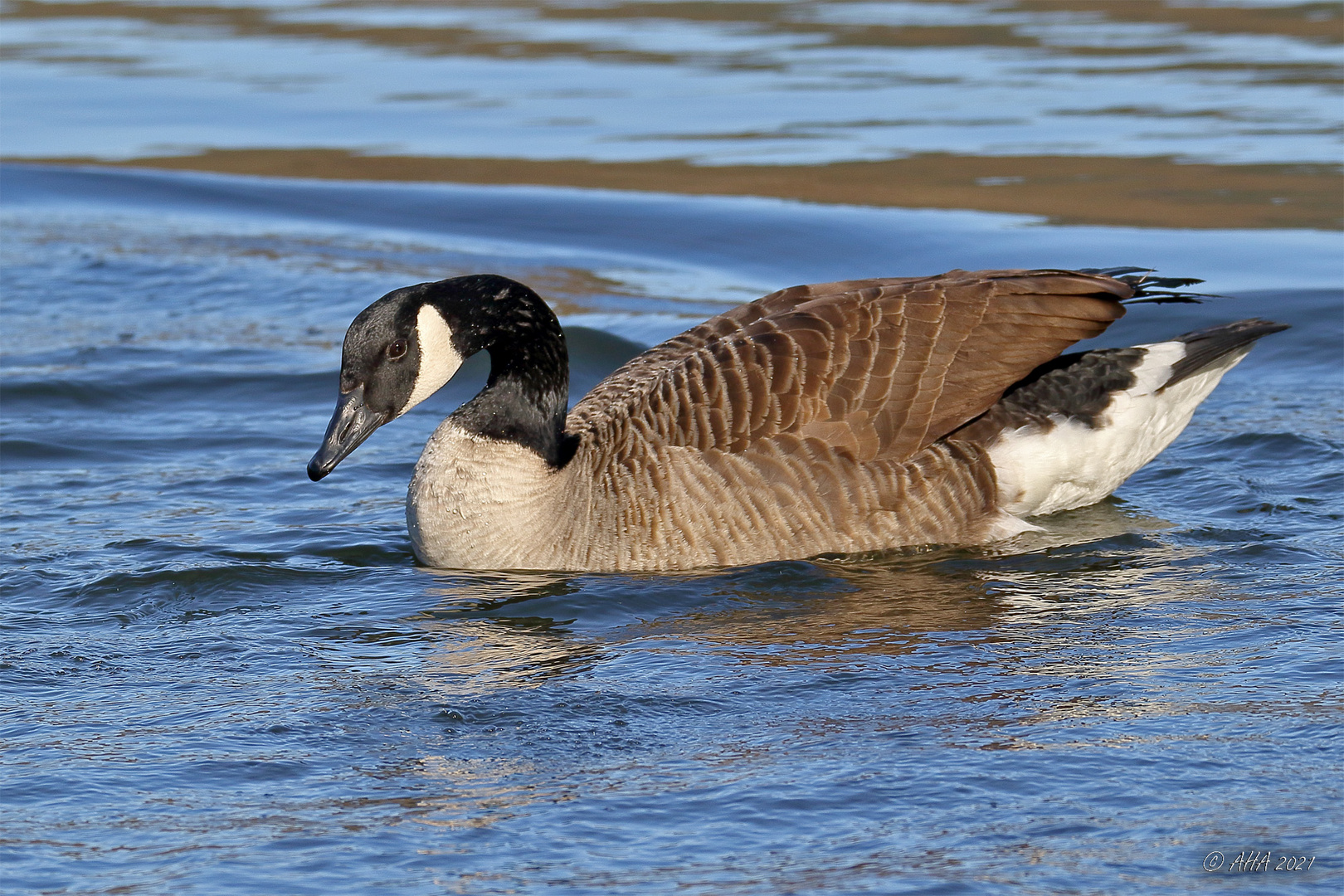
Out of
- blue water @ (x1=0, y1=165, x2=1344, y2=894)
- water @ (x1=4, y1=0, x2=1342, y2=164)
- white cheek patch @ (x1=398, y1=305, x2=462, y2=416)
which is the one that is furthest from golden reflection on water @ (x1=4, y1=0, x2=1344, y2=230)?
white cheek patch @ (x1=398, y1=305, x2=462, y2=416)

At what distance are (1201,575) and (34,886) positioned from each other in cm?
457

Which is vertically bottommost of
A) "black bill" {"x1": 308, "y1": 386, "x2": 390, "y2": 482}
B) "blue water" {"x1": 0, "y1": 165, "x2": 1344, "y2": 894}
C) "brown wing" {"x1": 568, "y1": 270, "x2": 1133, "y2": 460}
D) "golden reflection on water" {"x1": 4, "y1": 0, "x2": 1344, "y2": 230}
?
"blue water" {"x1": 0, "y1": 165, "x2": 1344, "y2": 894}

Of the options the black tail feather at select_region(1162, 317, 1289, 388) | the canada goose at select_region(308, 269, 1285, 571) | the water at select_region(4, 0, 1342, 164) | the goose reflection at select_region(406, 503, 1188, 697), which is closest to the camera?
the goose reflection at select_region(406, 503, 1188, 697)

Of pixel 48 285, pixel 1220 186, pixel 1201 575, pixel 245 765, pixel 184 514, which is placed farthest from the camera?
pixel 1220 186

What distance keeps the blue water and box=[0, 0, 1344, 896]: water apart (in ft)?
0.07

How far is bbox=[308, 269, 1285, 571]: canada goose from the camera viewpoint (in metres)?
7.50

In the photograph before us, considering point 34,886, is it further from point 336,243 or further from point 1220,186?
point 1220,186

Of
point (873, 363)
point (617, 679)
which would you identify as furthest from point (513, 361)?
point (617, 679)

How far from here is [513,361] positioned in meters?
7.76

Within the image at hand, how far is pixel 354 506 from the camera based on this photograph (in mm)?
8688

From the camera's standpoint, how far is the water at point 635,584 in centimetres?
497

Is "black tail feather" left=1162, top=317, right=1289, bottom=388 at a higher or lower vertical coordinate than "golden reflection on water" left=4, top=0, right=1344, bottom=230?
lower

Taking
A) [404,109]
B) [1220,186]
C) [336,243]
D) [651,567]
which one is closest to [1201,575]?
[651,567]

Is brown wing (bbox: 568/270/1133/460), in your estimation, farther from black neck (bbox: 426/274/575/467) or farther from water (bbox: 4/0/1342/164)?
water (bbox: 4/0/1342/164)
